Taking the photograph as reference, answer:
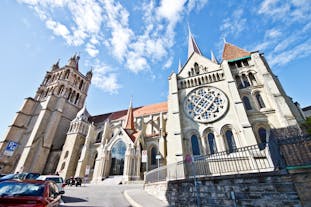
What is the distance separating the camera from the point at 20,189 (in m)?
4.14

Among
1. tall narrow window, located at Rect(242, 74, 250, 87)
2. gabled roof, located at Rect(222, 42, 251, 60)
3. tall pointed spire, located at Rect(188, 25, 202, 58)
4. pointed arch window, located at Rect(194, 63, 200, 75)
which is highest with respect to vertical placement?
tall pointed spire, located at Rect(188, 25, 202, 58)

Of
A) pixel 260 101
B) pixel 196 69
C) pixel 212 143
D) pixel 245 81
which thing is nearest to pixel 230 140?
pixel 212 143

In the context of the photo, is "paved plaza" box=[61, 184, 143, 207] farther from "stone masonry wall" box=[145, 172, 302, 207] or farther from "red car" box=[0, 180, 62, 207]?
"red car" box=[0, 180, 62, 207]

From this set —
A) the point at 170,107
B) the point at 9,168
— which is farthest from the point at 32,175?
the point at 9,168

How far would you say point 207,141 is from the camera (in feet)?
52.8

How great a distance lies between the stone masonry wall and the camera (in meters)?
4.71

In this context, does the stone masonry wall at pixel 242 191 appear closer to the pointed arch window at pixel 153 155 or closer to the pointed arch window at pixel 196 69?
the pointed arch window at pixel 153 155

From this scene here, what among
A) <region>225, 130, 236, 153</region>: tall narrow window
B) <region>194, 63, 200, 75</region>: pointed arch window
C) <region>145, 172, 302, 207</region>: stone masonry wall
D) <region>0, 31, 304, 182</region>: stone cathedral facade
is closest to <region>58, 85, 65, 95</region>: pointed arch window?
<region>0, 31, 304, 182</region>: stone cathedral facade

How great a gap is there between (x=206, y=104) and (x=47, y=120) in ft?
102

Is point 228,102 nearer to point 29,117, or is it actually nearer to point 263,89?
point 263,89

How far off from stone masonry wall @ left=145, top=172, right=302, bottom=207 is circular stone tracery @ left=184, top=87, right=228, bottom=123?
11.0 m

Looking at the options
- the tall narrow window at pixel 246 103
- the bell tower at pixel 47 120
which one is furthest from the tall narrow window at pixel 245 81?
the bell tower at pixel 47 120

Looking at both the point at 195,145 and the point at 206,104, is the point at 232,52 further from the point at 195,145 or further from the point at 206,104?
the point at 195,145

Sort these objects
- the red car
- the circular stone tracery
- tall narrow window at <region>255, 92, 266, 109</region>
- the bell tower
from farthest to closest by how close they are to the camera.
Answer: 1. the bell tower
2. the circular stone tracery
3. tall narrow window at <region>255, 92, 266, 109</region>
4. the red car
